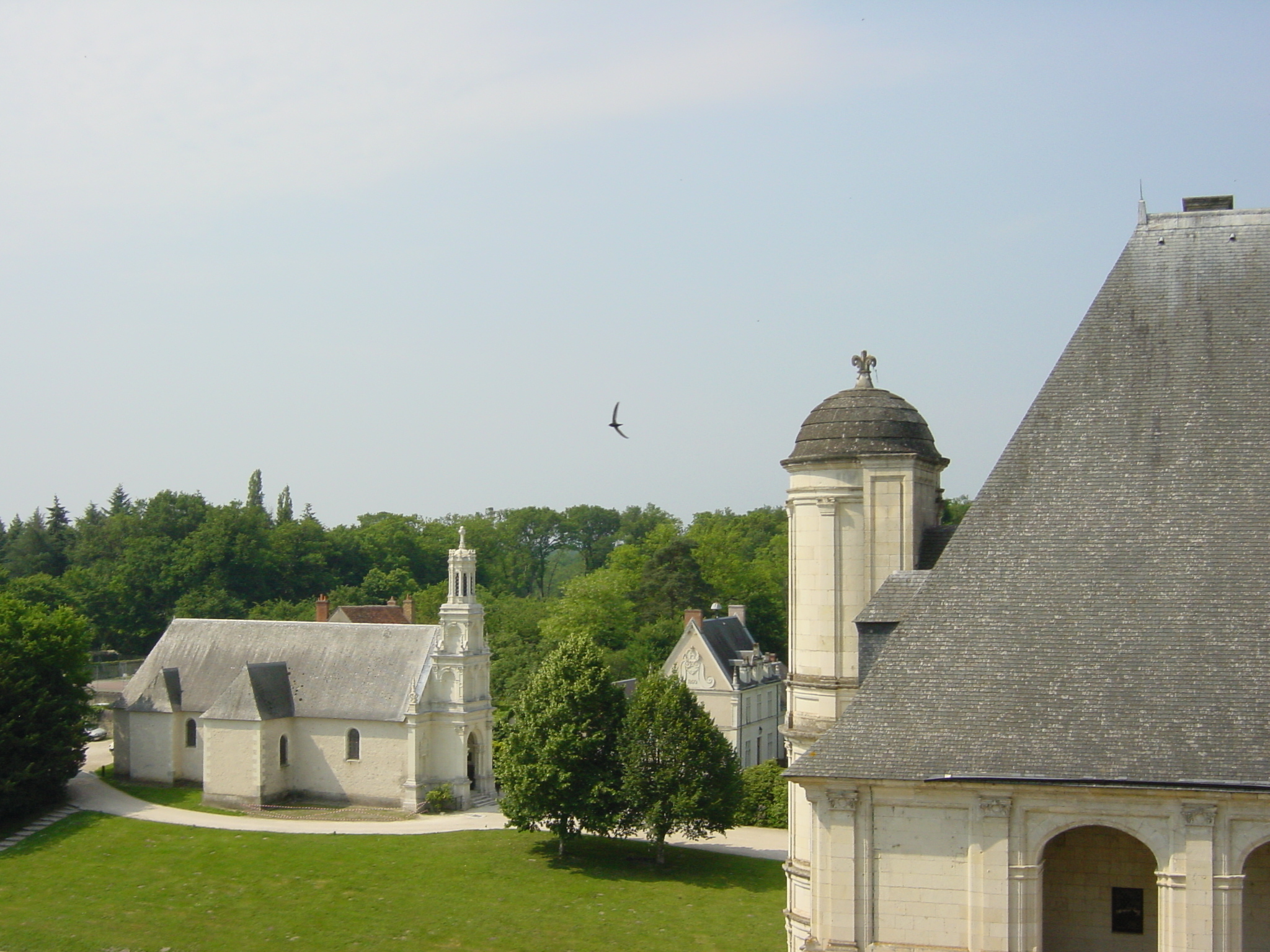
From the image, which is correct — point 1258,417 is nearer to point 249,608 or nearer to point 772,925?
point 772,925

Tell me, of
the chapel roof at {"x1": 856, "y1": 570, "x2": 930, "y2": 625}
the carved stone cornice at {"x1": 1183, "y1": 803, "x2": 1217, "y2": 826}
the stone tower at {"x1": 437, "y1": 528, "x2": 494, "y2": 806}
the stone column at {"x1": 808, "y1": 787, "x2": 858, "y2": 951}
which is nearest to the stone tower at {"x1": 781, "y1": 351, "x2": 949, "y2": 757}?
the chapel roof at {"x1": 856, "y1": 570, "x2": 930, "y2": 625}

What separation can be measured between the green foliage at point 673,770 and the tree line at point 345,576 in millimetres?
27011

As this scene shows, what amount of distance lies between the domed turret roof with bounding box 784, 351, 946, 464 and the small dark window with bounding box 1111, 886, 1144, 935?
8.18 m

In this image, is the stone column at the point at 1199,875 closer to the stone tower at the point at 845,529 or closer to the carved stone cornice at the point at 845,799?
the carved stone cornice at the point at 845,799

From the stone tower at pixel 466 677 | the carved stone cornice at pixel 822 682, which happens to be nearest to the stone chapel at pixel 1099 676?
the carved stone cornice at pixel 822 682

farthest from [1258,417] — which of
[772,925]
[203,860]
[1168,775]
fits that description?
[203,860]

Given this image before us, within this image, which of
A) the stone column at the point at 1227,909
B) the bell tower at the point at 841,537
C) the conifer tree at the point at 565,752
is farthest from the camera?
the conifer tree at the point at 565,752

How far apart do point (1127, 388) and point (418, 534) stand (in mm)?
116159

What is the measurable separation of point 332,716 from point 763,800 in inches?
781

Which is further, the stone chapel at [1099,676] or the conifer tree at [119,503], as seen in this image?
the conifer tree at [119,503]

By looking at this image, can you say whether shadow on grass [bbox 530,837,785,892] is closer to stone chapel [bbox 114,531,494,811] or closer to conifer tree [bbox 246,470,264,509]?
stone chapel [bbox 114,531,494,811]

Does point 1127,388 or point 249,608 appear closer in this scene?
point 1127,388

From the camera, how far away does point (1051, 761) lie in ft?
56.7

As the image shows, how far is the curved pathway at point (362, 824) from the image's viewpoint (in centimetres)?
4881
